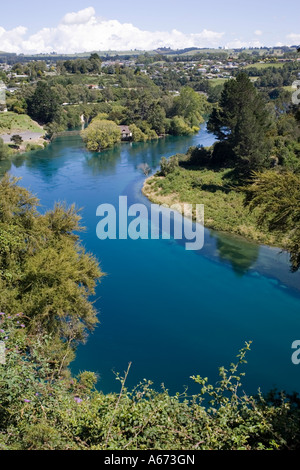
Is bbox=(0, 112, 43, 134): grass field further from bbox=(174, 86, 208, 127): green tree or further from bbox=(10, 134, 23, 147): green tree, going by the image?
bbox=(174, 86, 208, 127): green tree

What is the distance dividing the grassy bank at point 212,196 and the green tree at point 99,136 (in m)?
13.8

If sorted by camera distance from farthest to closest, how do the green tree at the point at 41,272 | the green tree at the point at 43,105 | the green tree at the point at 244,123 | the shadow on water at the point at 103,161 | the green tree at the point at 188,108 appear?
the green tree at the point at 188,108 < the green tree at the point at 43,105 < the shadow on water at the point at 103,161 < the green tree at the point at 244,123 < the green tree at the point at 41,272

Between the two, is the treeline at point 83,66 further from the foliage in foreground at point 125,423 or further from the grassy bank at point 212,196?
the foliage in foreground at point 125,423

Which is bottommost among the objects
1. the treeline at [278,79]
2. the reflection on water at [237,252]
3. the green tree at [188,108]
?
the reflection on water at [237,252]

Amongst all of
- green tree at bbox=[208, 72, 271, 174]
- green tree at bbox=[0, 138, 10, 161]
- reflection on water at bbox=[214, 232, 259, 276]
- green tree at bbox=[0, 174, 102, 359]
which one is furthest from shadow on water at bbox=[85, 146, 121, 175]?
green tree at bbox=[0, 174, 102, 359]

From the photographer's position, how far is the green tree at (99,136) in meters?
45.5

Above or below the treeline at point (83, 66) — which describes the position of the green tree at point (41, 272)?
below

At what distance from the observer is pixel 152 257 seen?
65.4 feet

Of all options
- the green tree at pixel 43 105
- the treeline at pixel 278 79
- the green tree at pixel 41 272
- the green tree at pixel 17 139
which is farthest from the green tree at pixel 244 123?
the treeline at pixel 278 79

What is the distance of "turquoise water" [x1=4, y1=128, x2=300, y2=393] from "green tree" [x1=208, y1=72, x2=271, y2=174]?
31.0 feet

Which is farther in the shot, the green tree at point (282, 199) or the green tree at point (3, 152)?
the green tree at point (3, 152)

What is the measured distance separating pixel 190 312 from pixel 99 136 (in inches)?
1362

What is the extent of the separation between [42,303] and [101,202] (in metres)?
18.2

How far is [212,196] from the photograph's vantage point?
2820 cm
